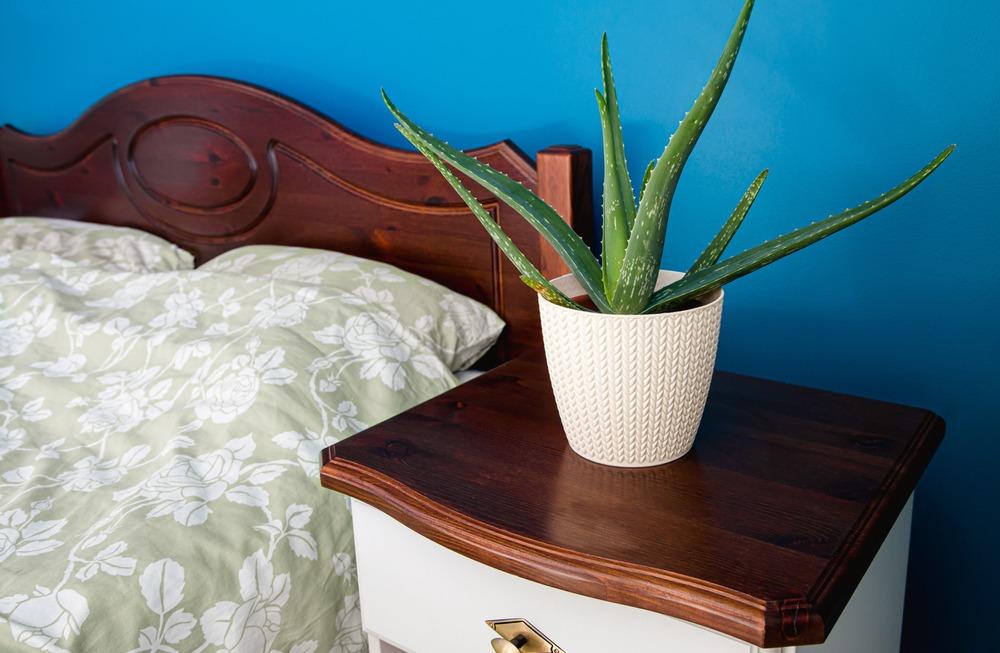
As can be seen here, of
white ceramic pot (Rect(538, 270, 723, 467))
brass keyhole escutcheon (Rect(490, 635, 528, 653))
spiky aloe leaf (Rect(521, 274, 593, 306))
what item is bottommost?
brass keyhole escutcheon (Rect(490, 635, 528, 653))

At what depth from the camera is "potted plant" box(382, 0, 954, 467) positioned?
2.60ft

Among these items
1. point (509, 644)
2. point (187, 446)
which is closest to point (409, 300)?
point (187, 446)

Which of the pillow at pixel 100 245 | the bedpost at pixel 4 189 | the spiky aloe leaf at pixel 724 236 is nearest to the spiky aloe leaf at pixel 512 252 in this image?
the spiky aloe leaf at pixel 724 236

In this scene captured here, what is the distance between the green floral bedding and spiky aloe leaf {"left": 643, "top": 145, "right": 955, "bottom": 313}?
47 centimetres

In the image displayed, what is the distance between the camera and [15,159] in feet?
7.05

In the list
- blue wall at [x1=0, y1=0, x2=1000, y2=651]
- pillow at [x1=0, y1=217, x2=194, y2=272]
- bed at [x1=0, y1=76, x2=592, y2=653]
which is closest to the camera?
bed at [x1=0, y1=76, x2=592, y2=653]

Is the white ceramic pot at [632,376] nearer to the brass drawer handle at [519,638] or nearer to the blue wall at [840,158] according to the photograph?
the brass drawer handle at [519,638]

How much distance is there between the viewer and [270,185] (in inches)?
65.2

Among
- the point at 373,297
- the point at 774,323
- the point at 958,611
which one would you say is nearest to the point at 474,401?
the point at 373,297

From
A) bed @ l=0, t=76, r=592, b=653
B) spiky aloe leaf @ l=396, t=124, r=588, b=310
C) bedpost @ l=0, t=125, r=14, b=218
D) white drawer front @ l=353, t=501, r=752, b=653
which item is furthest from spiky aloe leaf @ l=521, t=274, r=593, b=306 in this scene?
bedpost @ l=0, t=125, r=14, b=218

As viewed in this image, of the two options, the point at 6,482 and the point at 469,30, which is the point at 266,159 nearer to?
the point at 469,30

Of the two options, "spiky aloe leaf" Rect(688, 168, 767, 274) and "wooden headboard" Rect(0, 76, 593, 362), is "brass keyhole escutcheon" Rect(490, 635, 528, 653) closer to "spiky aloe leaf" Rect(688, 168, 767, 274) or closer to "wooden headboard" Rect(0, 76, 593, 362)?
"spiky aloe leaf" Rect(688, 168, 767, 274)

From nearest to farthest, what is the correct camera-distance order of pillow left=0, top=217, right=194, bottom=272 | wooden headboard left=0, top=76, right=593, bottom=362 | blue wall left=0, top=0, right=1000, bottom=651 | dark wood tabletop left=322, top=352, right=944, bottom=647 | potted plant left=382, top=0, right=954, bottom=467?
dark wood tabletop left=322, top=352, right=944, bottom=647 → potted plant left=382, top=0, right=954, bottom=467 → blue wall left=0, top=0, right=1000, bottom=651 → wooden headboard left=0, top=76, right=593, bottom=362 → pillow left=0, top=217, right=194, bottom=272

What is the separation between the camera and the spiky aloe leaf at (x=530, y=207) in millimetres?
834
